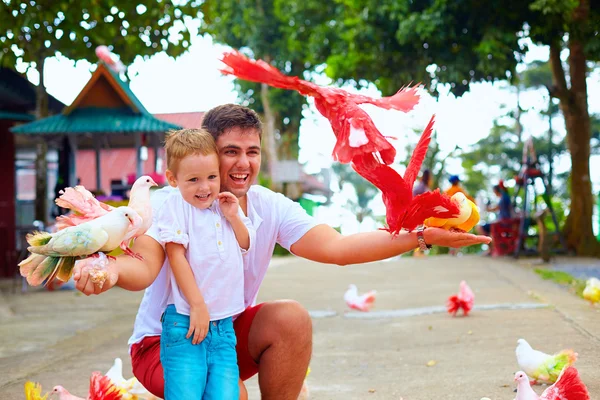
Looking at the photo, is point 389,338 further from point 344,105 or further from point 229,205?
point 344,105

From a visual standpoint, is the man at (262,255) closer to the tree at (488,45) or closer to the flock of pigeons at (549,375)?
the flock of pigeons at (549,375)

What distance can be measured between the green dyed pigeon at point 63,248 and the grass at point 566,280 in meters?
5.49

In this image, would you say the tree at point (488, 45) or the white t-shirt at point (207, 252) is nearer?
the white t-shirt at point (207, 252)

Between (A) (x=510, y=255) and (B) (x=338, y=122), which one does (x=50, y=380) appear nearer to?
(B) (x=338, y=122)

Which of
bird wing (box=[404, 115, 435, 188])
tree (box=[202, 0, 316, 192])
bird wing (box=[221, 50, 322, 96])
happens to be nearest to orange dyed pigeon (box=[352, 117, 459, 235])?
bird wing (box=[404, 115, 435, 188])

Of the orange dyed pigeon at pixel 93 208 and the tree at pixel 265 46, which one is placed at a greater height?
the tree at pixel 265 46

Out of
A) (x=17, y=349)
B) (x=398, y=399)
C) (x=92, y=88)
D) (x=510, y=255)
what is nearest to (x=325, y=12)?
A: (x=510, y=255)

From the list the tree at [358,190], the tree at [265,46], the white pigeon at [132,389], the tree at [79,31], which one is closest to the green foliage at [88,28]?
the tree at [79,31]

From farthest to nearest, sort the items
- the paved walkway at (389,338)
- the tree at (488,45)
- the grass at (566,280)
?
the tree at (488,45), the grass at (566,280), the paved walkway at (389,338)

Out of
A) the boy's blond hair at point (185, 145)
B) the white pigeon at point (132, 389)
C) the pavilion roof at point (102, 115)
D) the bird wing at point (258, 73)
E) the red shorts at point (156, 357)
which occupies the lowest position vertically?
the white pigeon at point (132, 389)

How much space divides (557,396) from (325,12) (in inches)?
785

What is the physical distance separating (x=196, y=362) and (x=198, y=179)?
64 cm

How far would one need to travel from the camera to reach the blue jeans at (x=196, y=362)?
258cm

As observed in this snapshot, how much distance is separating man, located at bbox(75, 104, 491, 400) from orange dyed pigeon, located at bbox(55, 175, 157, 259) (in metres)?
0.17
